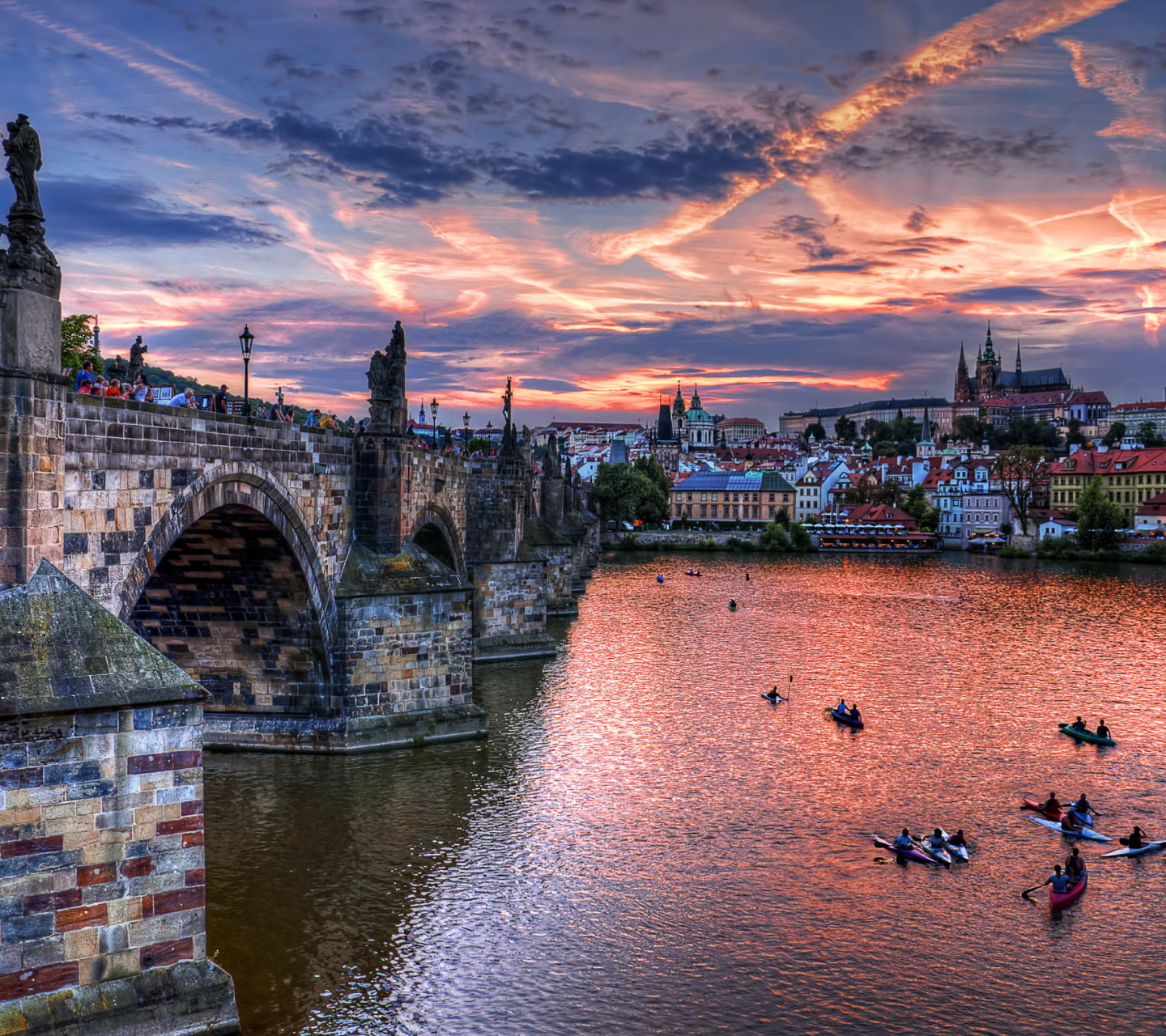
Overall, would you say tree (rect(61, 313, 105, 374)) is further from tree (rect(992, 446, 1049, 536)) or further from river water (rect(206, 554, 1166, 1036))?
tree (rect(992, 446, 1049, 536))

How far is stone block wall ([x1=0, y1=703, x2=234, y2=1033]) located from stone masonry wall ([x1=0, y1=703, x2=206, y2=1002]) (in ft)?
0.03

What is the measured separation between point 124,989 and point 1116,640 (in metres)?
44.4

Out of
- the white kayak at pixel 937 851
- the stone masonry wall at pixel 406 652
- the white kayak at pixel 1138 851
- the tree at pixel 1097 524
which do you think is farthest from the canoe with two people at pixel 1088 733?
the tree at pixel 1097 524

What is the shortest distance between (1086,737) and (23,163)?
90.4 feet

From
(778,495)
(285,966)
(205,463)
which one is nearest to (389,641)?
(205,463)

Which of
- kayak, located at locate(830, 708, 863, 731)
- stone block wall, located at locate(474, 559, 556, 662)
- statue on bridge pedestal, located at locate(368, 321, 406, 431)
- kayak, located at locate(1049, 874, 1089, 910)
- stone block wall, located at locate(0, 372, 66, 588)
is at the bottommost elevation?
kayak, located at locate(1049, 874, 1089, 910)

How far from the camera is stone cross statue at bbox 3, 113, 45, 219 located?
12164 millimetres

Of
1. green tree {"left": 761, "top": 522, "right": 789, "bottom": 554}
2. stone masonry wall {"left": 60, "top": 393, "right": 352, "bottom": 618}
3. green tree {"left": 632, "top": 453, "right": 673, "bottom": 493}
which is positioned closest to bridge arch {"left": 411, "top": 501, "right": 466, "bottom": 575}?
stone masonry wall {"left": 60, "top": 393, "right": 352, "bottom": 618}

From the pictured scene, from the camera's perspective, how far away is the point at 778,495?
128 meters

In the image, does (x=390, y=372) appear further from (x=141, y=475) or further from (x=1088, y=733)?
(x=1088, y=733)

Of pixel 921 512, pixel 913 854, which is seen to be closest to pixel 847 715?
pixel 913 854

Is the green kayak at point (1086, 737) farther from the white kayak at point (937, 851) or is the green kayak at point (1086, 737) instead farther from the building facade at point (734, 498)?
the building facade at point (734, 498)

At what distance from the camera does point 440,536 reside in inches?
1341

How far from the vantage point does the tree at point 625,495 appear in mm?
111125
